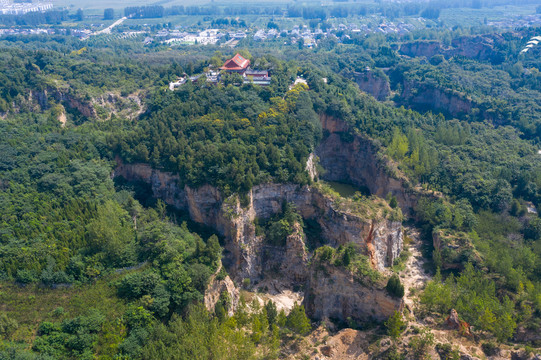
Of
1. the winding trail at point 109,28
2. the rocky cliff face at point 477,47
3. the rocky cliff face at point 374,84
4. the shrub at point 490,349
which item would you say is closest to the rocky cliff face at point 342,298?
the shrub at point 490,349

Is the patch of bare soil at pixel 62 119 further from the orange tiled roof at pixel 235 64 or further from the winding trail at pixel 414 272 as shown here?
the winding trail at pixel 414 272

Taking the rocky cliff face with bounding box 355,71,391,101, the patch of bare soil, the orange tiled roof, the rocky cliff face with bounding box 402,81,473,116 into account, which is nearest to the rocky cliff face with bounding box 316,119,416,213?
the orange tiled roof

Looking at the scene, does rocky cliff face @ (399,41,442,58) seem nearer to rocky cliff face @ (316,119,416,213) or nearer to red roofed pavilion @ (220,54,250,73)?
red roofed pavilion @ (220,54,250,73)

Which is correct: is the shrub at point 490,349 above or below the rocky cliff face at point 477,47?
below

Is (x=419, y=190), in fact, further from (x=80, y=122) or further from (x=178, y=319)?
(x=80, y=122)

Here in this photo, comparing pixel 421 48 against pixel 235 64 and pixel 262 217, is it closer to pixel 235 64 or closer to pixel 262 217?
pixel 235 64

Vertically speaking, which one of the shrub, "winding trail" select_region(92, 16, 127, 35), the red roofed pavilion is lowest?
the shrub

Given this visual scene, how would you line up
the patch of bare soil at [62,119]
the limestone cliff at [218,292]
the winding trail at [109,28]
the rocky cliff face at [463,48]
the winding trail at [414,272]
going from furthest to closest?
the winding trail at [109,28], the rocky cliff face at [463,48], the patch of bare soil at [62,119], the winding trail at [414,272], the limestone cliff at [218,292]
